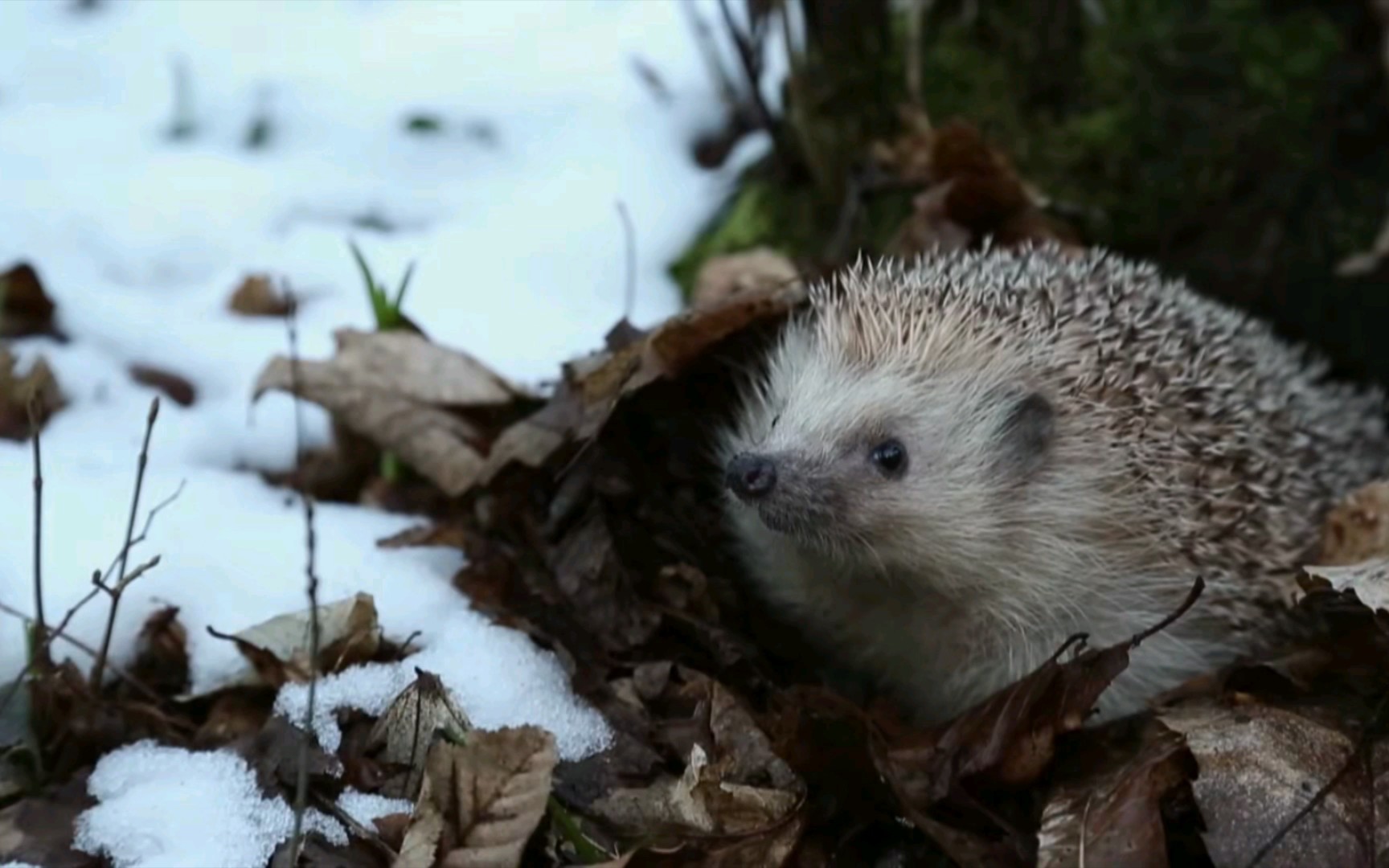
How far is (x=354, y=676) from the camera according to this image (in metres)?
2.92

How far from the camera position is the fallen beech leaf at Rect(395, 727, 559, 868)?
2.49m

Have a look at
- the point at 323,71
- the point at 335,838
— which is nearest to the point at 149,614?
the point at 335,838

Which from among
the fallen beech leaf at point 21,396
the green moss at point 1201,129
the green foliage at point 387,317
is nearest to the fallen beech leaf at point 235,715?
the green foliage at point 387,317

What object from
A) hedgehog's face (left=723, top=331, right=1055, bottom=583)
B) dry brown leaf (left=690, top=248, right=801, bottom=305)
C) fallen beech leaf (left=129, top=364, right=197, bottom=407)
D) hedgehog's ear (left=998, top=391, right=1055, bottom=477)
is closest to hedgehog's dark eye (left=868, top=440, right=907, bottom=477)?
hedgehog's face (left=723, top=331, right=1055, bottom=583)

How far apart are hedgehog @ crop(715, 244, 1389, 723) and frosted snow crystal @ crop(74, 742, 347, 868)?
3.59 ft

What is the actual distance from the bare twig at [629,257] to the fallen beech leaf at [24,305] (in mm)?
1562

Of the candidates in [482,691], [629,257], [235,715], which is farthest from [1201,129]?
[235,715]

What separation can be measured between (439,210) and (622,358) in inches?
68.7

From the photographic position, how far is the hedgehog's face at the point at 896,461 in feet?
10.1

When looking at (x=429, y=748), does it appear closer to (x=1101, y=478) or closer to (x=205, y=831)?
(x=205, y=831)

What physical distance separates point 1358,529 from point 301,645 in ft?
7.39

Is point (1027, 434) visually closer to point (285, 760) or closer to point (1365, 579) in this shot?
point (1365, 579)

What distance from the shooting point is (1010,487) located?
10.7 ft

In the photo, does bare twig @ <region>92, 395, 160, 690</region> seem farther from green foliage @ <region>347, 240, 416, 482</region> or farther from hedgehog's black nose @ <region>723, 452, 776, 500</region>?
hedgehog's black nose @ <region>723, 452, 776, 500</region>
